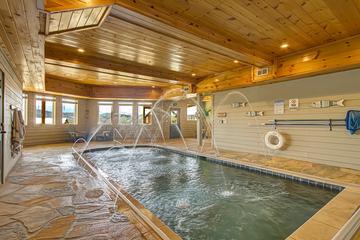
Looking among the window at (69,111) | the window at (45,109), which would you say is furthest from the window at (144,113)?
the window at (45,109)

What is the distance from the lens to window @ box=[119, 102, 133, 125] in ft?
34.6

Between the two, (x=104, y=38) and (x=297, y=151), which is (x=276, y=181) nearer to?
(x=297, y=151)

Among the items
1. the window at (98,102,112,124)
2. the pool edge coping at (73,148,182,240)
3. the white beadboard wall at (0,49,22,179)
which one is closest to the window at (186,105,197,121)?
the window at (98,102,112,124)

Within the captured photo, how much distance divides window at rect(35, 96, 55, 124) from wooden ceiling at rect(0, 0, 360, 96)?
14.5 ft

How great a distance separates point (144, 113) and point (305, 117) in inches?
314

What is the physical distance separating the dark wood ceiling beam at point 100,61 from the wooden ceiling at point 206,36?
21 mm

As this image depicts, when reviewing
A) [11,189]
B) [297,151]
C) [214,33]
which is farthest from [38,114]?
[297,151]

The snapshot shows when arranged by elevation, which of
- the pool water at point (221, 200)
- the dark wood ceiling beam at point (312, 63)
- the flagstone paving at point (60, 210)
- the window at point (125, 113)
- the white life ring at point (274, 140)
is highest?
the dark wood ceiling beam at point (312, 63)

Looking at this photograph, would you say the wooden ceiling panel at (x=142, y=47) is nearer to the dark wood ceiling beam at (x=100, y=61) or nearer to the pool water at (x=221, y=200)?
the dark wood ceiling beam at (x=100, y=61)

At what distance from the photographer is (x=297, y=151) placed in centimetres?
526

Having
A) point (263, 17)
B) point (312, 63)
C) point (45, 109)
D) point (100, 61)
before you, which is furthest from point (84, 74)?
point (312, 63)

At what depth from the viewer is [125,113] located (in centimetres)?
1066

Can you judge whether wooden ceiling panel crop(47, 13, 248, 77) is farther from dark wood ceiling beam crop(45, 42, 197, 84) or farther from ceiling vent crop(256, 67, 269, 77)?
ceiling vent crop(256, 67, 269, 77)

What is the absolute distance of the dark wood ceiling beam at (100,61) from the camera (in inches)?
170
